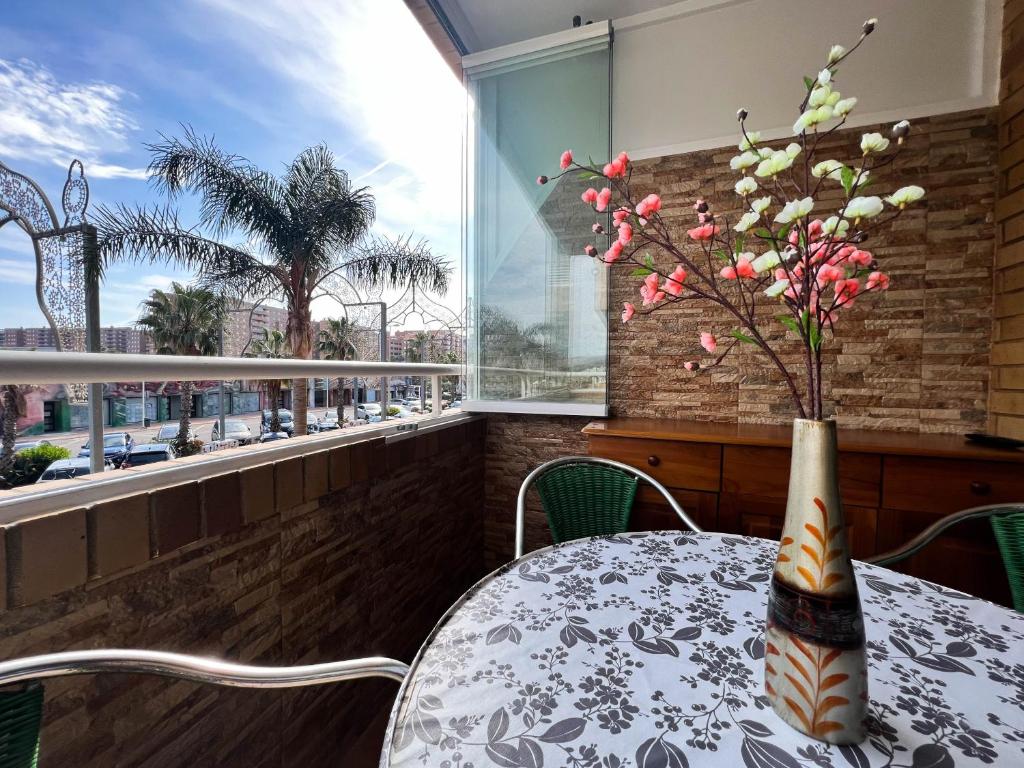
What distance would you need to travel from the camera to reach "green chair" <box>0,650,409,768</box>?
570 mm

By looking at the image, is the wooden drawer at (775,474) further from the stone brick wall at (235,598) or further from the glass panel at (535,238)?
the stone brick wall at (235,598)

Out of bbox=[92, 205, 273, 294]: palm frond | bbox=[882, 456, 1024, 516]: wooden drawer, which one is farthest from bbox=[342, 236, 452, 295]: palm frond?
bbox=[882, 456, 1024, 516]: wooden drawer

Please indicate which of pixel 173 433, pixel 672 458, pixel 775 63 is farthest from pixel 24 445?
pixel 775 63

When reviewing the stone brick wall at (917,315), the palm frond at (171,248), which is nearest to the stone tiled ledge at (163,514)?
the stone brick wall at (917,315)

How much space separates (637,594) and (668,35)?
2711 millimetres

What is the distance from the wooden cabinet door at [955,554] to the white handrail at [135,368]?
207 centimetres

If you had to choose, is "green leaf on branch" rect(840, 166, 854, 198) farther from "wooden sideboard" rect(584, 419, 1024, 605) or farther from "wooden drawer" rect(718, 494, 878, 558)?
"wooden drawer" rect(718, 494, 878, 558)

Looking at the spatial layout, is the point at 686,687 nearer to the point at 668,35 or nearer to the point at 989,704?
the point at 989,704

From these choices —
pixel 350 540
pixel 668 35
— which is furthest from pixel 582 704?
pixel 668 35

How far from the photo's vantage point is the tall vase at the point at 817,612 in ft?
1.80

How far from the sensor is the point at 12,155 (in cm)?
549

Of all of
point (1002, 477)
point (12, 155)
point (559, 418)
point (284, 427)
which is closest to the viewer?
point (1002, 477)

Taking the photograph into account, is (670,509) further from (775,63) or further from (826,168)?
(775,63)

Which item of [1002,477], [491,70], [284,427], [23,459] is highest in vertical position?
[491,70]
